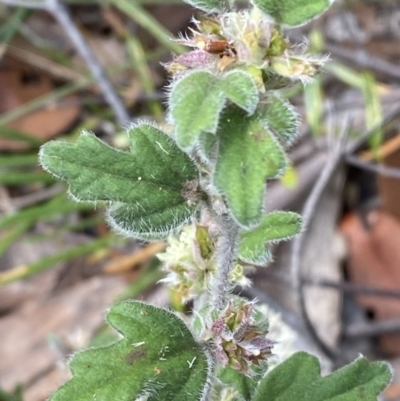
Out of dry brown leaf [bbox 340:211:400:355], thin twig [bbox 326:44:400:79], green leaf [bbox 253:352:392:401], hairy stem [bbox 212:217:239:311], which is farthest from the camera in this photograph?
thin twig [bbox 326:44:400:79]

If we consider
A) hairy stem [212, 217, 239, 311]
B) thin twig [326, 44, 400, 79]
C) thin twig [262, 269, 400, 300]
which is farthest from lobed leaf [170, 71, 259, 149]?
thin twig [326, 44, 400, 79]

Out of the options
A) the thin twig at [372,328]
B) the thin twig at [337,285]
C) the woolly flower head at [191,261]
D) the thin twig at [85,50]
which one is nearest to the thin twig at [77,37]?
the thin twig at [85,50]

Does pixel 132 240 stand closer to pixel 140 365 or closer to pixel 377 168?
pixel 377 168

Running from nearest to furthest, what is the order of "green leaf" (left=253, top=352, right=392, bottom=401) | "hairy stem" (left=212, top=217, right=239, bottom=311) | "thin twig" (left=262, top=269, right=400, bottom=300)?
"hairy stem" (left=212, top=217, right=239, bottom=311) → "green leaf" (left=253, top=352, right=392, bottom=401) → "thin twig" (left=262, top=269, right=400, bottom=300)

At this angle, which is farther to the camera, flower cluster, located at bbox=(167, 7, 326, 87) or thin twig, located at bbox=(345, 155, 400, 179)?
thin twig, located at bbox=(345, 155, 400, 179)

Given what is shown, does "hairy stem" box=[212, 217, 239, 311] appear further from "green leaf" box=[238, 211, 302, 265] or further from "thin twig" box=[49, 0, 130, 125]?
"thin twig" box=[49, 0, 130, 125]

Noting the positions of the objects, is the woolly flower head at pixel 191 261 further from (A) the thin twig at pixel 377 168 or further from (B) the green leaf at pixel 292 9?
(A) the thin twig at pixel 377 168

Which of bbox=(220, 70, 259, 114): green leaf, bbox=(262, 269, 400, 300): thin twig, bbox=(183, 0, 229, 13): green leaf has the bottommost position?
bbox=(262, 269, 400, 300): thin twig
